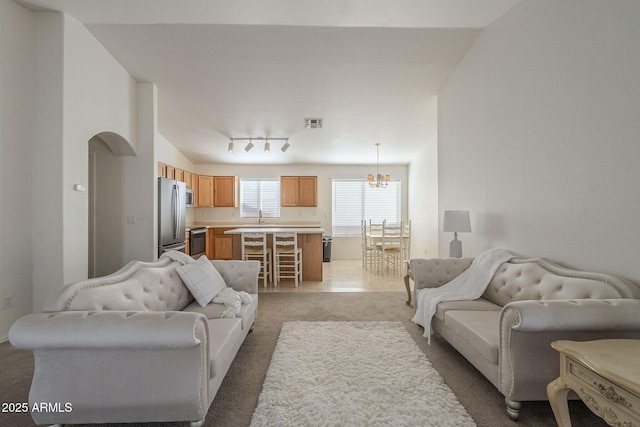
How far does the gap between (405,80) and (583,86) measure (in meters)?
2.31

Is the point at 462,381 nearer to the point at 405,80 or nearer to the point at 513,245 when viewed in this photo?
the point at 513,245

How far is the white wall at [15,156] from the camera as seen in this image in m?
2.61

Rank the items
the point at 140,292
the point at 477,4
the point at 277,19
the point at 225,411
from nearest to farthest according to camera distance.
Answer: the point at 225,411
the point at 140,292
the point at 477,4
the point at 277,19

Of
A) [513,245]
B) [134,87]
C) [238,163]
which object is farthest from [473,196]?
[238,163]

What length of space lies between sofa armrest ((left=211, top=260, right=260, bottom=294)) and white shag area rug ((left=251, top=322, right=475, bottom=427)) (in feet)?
1.93

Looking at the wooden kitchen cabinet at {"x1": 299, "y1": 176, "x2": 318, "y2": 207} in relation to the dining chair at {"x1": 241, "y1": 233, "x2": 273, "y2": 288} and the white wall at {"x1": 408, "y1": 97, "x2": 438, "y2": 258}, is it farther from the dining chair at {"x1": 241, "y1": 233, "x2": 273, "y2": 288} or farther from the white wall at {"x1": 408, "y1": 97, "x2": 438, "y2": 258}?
the dining chair at {"x1": 241, "y1": 233, "x2": 273, "y2": 288}

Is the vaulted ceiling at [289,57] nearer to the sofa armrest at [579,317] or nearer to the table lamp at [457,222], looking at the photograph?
the table lamp at [457,222]

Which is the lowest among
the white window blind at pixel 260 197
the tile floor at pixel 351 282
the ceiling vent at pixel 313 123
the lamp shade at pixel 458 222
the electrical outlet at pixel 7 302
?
the tile floor at pixel 351 282

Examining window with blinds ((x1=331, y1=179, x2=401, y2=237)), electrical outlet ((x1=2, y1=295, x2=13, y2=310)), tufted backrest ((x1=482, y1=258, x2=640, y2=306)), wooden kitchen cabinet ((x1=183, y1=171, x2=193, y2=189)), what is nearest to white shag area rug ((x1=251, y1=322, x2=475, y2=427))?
tufted backrest ((x1=482, y1=258, x2=640, y2=306))

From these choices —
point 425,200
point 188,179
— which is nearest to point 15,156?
point 188,179

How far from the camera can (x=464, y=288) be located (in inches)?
113

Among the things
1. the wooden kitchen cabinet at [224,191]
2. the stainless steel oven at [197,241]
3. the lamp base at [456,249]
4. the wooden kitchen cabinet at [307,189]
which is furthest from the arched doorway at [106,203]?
the lamp base at [456,249]

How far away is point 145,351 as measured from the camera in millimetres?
1453

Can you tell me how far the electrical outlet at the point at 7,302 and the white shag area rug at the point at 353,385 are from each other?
241 centimetres
